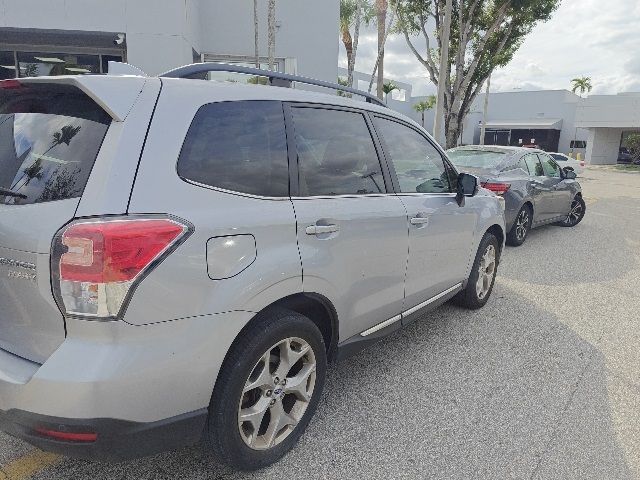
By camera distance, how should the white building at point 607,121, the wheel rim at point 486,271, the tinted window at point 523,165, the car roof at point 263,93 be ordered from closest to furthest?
the car roof at point 263,93 → the wheel rim at point 486,271 → the tinted window at point 523,165 → the white building at point 607,121

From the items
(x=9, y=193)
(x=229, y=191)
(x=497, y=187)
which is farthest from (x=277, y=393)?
(x=497, y=187)

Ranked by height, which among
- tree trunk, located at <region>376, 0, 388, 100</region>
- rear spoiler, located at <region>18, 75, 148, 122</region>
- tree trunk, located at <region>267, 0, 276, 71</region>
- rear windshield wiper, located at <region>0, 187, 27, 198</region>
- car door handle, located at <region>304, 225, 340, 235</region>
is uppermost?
tree trunk, located at <region>376, 0, 388, 100</region>

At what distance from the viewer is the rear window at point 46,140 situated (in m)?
1.81

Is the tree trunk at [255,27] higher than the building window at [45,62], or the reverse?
the tree trunk at [255,27]

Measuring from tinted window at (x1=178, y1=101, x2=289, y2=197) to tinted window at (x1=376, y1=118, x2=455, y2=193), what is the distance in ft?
3.37

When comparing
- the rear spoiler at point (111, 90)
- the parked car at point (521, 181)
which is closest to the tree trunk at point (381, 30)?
the parked car at point (521, 181)

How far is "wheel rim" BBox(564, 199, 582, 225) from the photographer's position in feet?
31.9

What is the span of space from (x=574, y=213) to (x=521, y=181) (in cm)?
338

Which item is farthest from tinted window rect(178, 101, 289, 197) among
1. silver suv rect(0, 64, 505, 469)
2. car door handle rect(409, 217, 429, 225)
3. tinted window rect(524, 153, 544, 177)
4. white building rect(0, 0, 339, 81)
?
white building rect(0, 0, 339, 81)

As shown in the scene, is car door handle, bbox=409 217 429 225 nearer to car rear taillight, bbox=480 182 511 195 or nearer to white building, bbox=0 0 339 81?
car rear taillight, bbox=480 182 511 195

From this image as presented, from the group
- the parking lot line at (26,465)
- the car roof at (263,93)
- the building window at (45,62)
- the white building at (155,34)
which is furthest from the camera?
the building window at (45,62)

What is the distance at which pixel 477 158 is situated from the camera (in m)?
7.63

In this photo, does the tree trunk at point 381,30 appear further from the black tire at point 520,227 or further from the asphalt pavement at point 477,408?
the asphalt pavement at point 477,408

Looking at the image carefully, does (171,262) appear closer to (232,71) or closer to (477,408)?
(232,71)
